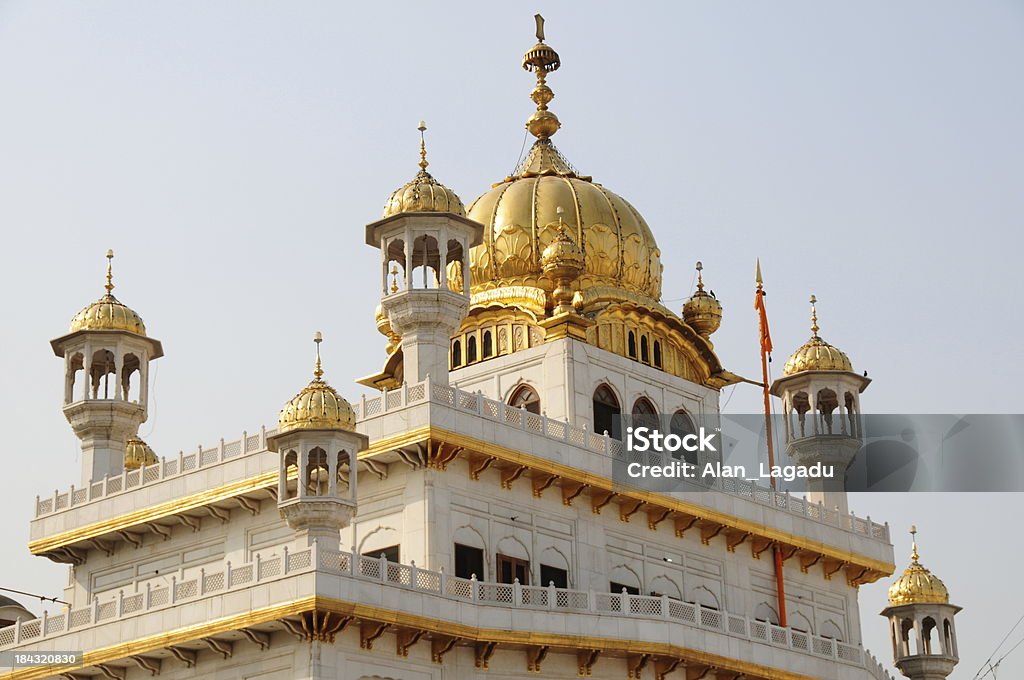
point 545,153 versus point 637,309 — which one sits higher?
point 545,153

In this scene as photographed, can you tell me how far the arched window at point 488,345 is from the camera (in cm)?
4153

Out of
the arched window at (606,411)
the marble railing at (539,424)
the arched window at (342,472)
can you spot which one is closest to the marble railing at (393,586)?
the arched window at (342,472)

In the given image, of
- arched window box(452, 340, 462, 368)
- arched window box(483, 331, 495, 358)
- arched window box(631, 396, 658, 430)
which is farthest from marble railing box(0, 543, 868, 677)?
arched window box(452, 340, 462, 368)

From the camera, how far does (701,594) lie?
38.6m

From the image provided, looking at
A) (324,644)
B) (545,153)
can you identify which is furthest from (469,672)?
(545,153)

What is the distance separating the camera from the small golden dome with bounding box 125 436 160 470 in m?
46.8

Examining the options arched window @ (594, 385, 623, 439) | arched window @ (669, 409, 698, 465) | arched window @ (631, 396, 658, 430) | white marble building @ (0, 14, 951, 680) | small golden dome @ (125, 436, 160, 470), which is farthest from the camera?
small golden dome @ (125, 436, 160, 470)

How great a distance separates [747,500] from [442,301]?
7961 millimetres

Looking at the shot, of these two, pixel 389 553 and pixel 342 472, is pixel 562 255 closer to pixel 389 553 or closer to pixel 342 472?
pixel 389 553

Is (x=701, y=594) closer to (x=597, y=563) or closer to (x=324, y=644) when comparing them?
(x=597, y=563)

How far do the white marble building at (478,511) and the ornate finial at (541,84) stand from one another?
15 cm

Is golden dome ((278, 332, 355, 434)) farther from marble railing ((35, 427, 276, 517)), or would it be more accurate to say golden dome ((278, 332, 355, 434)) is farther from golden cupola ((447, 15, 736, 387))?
golden cupola ((447, 15, 736, 387))

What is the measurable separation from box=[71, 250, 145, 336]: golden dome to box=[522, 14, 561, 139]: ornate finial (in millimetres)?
10853

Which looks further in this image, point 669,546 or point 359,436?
point 669,546
